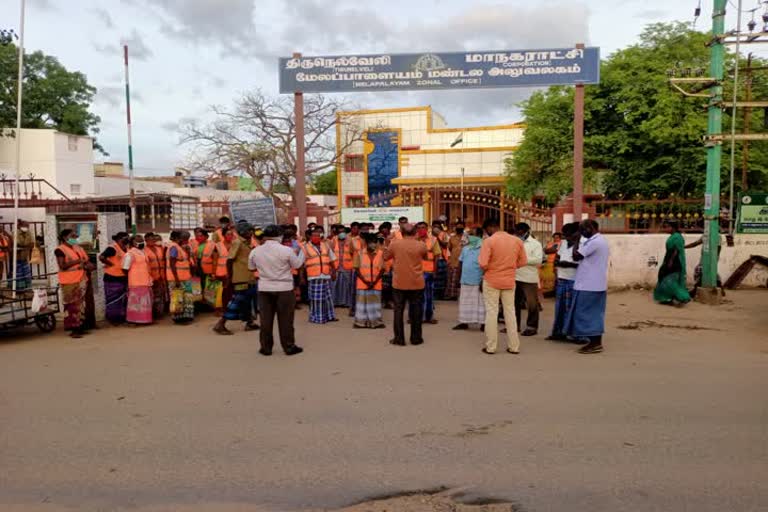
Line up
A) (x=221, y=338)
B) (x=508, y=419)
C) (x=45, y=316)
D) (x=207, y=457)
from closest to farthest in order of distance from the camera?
(x=207, y=457) < (x=508, y=419) < (x=221, y=338) < (x=45, y=316)

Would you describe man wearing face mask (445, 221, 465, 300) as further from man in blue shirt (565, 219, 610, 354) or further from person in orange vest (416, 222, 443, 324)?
man in blue shirt (565, 219, 610, 354)

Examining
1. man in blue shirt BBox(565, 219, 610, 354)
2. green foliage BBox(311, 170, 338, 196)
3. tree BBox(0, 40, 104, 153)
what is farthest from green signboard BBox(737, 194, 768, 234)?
green foliage BBox(311, 170, 338, 196)

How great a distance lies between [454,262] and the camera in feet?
39.4

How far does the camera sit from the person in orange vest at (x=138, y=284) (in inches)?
366

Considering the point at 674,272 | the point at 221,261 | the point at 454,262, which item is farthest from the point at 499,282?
the point at 674,272

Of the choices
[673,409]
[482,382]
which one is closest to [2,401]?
[482,382]

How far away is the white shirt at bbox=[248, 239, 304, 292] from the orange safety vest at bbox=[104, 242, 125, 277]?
3112mm

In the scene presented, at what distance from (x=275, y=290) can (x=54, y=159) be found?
2923 cm

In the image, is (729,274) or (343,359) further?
(729,274)

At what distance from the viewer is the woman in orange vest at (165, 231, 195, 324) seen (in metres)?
9.55

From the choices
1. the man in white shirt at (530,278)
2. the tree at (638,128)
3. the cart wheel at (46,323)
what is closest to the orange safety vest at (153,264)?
the cart wheel at (46,323)

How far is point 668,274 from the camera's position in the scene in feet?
35.7

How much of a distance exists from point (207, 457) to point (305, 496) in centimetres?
93

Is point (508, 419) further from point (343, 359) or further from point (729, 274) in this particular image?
point (729, 274)
